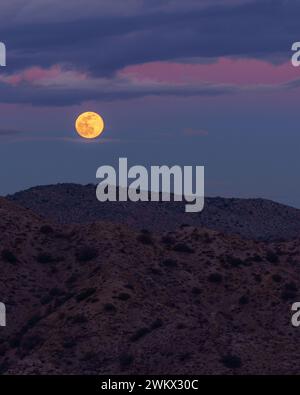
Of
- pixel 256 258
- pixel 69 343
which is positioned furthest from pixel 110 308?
pixel 256 258

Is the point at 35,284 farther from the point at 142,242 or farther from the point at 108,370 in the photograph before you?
the point at 108,370

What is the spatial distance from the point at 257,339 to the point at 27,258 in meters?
24.9

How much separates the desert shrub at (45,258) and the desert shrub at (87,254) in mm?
2574

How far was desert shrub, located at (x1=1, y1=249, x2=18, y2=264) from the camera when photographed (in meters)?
90.4

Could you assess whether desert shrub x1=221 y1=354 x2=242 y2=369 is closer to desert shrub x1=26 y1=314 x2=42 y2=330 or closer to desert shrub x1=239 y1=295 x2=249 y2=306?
desert shrub x1=239 y1=295 x2=249 y2=306

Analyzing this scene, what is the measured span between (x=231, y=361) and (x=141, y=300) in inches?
503

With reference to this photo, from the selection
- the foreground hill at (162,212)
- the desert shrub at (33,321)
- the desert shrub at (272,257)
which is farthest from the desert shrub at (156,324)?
the foreground hill at (162,212)

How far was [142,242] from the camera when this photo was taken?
93062 mm

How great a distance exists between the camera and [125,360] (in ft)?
227

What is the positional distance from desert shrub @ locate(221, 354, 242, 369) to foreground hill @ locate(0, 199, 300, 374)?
8 centimetres

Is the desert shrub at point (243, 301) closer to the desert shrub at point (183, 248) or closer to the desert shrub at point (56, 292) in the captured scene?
the desert shrub at point (183, 248)

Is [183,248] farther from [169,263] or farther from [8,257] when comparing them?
[8,257]

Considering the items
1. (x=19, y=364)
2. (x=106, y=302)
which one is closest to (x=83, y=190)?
(x=106, y=302)
